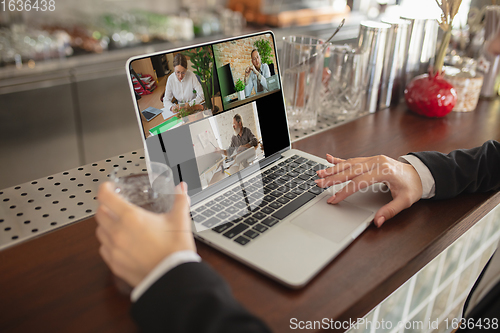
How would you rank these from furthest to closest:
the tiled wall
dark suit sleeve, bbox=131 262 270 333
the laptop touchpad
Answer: the tiled wall < the laptop touchpad < dark suit sleeve, bbox=131 262 270 333

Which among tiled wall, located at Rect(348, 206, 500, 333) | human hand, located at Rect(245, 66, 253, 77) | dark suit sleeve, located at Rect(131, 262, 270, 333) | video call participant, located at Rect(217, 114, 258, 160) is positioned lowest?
tiled wall, located at Rect(348, 206, 500, 333)

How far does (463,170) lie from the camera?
0.81m

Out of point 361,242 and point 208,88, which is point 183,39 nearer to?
point 208,88

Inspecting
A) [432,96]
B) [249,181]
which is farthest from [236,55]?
[432,96]

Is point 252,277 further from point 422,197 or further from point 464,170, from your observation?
point 464,170

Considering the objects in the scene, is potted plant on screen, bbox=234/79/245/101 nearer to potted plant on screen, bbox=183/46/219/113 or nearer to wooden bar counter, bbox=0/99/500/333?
potted plant on screen, bbox=183/46/219/113

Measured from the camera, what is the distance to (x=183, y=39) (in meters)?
2.65

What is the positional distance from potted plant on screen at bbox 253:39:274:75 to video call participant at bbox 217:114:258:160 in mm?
158

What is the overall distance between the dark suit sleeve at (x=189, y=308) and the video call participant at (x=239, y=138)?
36 cm

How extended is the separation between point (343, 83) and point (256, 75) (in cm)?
54

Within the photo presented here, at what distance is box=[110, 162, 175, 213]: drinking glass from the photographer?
0.55 metres

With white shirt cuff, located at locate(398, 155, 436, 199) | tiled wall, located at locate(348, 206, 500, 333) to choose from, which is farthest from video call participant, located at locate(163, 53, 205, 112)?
tiled wall, located at locate(348, 206, 500, 333)

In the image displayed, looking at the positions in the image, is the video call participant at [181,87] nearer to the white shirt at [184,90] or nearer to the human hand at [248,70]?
the white shirt at [184,90]

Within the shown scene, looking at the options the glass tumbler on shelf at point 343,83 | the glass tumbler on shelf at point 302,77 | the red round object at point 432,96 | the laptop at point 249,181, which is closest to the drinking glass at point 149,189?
the laptop at point 249,181
